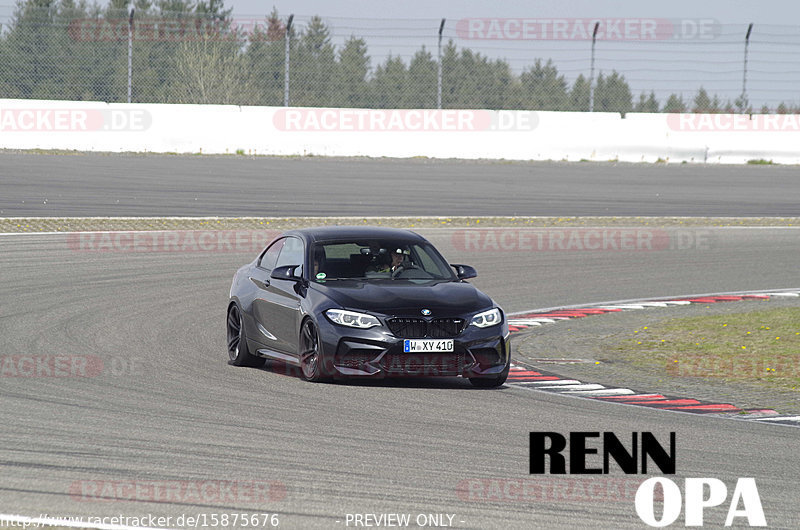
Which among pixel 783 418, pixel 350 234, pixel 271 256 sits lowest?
pixel 783 418

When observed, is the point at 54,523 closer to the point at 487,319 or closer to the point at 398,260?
the point at 487,319

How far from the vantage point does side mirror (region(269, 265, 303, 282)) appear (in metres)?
11.0

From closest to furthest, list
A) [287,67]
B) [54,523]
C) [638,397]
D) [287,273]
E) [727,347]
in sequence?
Answer: [54,523] → [638,397] → [287,273] → [727,347] → [287,67]

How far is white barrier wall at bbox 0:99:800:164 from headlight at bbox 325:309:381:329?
67.7 ft

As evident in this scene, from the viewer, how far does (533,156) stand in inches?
1258

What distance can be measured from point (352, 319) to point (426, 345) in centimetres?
62

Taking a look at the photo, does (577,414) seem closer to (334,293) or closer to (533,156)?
(334,293)

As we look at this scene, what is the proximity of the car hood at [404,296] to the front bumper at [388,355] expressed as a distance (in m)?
0.21

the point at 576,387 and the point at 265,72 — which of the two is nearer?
the point at 576,387

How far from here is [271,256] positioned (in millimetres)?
12281

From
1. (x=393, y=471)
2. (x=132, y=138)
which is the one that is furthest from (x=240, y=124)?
(x=393, y=471)

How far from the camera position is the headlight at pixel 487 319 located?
34.1 feet

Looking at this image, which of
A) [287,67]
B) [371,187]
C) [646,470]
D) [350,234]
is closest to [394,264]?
[350,234]

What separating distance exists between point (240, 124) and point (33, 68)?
4940mm
